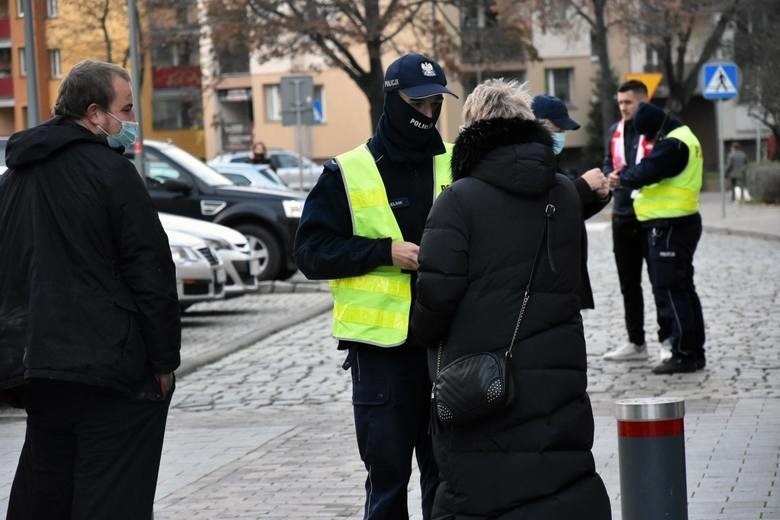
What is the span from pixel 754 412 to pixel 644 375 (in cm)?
188

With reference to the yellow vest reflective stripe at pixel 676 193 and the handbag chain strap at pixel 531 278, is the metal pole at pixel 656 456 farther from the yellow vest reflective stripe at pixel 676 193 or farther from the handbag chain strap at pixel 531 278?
the yellow vest reflective stripe at pixel 676 193

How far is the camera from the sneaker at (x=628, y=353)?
12102 millimetres

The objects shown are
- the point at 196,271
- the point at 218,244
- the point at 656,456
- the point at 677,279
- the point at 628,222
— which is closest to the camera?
the point at 656,456

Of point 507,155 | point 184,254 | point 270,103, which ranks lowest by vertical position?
point 184,254

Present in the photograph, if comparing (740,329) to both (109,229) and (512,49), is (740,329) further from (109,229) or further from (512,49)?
(512,49)

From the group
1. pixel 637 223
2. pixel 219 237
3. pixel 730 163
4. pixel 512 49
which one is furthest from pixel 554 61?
pixel 637 223

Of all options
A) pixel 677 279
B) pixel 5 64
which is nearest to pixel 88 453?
pixel 677 279

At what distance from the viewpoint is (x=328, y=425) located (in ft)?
32.6

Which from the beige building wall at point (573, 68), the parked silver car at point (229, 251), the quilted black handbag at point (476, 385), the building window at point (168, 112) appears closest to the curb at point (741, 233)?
the parked silver car at point (229, 251)

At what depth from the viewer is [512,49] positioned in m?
38.5

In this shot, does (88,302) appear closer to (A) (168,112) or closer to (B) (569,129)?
(B) (569,129)

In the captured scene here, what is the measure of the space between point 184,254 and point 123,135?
417 inches

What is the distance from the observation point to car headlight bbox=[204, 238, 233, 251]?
1709 centimetres

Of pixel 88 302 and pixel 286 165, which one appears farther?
pixel 286 165
